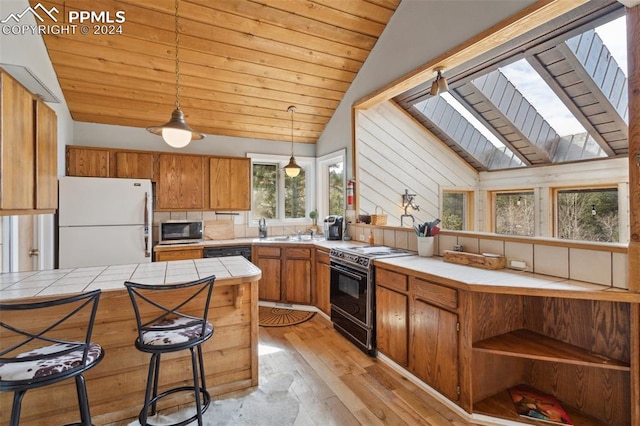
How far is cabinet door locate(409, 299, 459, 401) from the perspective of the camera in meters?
1.99

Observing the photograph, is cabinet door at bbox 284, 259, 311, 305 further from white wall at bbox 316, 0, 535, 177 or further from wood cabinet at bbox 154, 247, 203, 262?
white wall at bbox 316, 0, 535, 177

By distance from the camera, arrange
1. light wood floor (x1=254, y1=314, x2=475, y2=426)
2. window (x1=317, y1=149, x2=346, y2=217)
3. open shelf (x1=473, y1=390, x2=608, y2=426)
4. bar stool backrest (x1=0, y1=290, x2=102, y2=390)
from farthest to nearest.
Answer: window (x1=317, y1=149, x2=346, y2=217) → light wood floor (x1=254, y1=314, x2=475, y2=426) → open shelf (x1=473, y1=390, x2=608, y2=426) → bar stool backrest (x1=0, y1=290, x2=102, y2=390)

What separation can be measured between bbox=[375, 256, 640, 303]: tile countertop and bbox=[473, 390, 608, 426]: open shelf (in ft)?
2.62

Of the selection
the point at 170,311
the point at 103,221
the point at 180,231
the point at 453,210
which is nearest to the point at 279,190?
the point at 180,231

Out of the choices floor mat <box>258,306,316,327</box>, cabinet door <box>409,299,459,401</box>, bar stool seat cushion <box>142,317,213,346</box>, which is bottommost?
floor mat <box>258,306,316,327</box>

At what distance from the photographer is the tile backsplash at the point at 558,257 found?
67.6 inches

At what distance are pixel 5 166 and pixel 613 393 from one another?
3.54 meters

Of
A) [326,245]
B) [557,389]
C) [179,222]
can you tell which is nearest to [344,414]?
[557,389]

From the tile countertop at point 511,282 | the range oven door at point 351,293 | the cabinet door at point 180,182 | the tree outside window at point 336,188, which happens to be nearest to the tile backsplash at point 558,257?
the tile countertop at point 511,282

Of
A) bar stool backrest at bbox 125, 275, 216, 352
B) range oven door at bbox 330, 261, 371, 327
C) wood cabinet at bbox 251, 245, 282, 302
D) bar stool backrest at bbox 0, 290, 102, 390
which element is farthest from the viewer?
wood cabinet at bbox 251, 245, 282, 302

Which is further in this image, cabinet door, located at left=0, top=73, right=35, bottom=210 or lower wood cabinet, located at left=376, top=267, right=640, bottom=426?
lower wood cabinet, located at left=376, top=267, right=640, bottom=426

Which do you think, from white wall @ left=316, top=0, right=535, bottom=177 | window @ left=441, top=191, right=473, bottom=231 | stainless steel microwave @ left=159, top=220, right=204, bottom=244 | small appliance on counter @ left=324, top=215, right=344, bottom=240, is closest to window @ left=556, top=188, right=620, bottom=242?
window @ left=441, top=191, right=473, bottom=231

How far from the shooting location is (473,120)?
426cm

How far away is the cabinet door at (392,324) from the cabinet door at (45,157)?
255 centimetres
